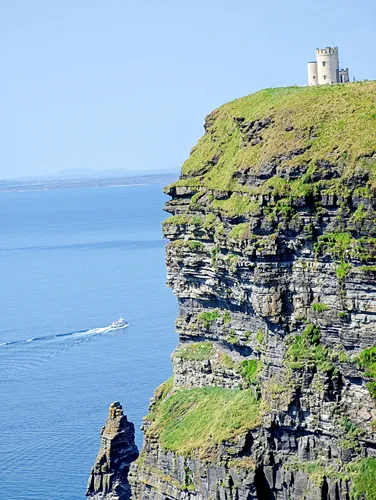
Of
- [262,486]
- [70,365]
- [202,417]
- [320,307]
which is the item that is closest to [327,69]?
[202,417]

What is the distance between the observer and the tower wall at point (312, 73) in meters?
92.9

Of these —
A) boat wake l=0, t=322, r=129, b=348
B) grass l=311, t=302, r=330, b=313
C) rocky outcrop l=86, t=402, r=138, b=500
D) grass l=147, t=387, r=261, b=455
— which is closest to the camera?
grass l=311, t=302, r=330, b=313

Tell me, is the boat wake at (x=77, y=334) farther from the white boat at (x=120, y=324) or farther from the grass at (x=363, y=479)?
the grass at (x=363, y=479)

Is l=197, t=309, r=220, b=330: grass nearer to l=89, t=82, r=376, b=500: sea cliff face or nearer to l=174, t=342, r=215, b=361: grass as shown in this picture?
l=89, t=82, r=376, b=500: sea cliff face

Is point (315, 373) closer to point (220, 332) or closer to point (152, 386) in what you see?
point (220, 332)

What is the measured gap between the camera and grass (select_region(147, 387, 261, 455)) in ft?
226

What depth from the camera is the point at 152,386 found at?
113625 mm

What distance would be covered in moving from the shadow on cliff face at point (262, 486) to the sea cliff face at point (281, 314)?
7cm

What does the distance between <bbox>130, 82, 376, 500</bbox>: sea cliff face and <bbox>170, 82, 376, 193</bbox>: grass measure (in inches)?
3.9

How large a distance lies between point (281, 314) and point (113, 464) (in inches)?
1010

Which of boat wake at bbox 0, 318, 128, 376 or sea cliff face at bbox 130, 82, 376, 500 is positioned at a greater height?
sea cliff face at bbox 130, 82, 376, 500

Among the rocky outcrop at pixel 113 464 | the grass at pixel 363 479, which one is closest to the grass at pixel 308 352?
the grass at pixel 363 479

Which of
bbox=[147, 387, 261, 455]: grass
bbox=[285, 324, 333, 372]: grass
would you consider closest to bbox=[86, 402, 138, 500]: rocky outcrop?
bbox=[147, 387, 261, 455]: grass

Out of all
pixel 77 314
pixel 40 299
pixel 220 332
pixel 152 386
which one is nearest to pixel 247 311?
pixel 220 332
